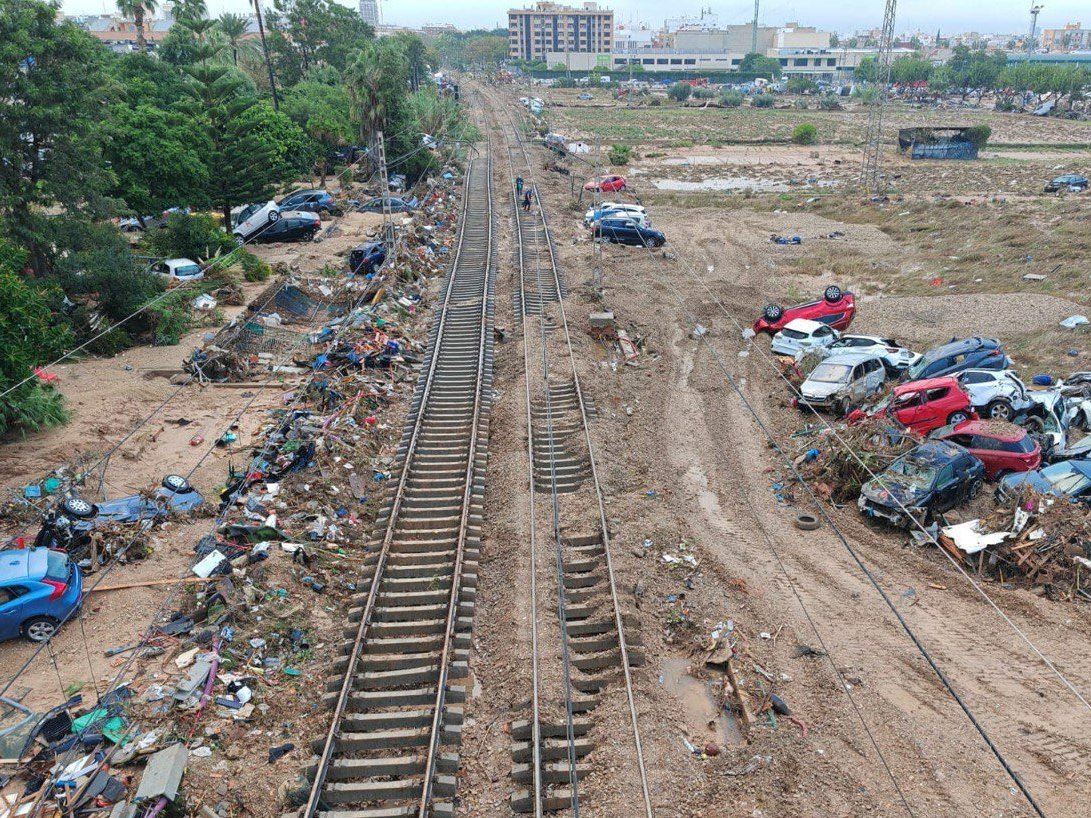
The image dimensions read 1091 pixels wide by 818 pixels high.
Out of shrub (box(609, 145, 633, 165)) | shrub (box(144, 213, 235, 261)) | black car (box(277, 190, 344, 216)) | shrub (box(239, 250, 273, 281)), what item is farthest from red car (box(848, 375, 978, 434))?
shrub (box(609, 145, 633, 165))

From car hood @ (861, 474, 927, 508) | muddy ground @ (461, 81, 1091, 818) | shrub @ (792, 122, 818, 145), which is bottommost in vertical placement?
muddy ground @ (461, 81, 1091, 818)

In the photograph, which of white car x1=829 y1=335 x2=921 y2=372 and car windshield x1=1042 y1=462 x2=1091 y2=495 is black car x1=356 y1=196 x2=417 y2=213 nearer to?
white car x1=829 y1=335 x2=921 y2=372

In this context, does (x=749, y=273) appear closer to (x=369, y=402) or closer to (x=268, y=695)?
(x=369, y=402)

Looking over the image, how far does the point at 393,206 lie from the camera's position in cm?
4334

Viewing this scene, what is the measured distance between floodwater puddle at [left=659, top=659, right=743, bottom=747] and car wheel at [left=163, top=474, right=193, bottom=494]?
11.1 m

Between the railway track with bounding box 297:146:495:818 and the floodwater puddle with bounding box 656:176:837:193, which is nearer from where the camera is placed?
the railway track with bounding box 297:146:495:818

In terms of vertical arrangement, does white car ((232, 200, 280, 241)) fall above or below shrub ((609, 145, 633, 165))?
below

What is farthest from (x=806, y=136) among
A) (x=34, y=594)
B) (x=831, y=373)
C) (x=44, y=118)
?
(x=34, y=594)

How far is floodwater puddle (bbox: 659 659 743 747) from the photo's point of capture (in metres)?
10.9

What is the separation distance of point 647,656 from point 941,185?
54.9m

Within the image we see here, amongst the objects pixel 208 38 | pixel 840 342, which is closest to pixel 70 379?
pixel 840 342

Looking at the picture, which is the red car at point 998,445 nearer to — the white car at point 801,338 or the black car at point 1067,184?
the white car at point 801,338

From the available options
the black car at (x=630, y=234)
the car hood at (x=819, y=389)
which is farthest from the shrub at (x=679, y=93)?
the car hood at (x=819, y=389)

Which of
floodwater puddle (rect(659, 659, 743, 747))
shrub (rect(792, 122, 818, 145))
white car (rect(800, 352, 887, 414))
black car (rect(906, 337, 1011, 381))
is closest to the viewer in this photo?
floodwater puddle (rect(659, 659, 743, 747))
